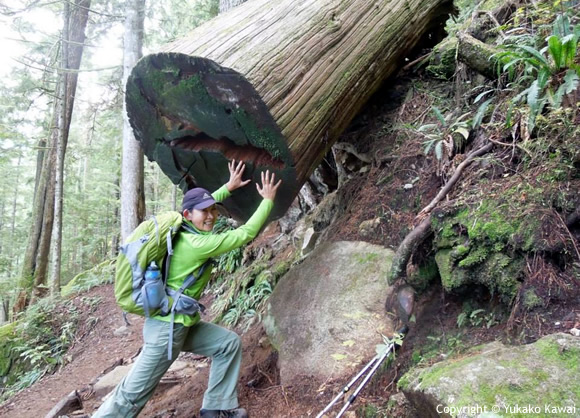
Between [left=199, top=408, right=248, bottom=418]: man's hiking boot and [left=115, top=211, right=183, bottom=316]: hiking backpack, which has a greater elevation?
[left=115, top=211, right=183, bottom=316]: hiking backpack

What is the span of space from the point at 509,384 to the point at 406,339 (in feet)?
3.42

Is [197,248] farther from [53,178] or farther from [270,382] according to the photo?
[53,178]

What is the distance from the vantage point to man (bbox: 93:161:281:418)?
124 inches

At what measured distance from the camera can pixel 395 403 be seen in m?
2.42

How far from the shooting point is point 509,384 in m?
1.82

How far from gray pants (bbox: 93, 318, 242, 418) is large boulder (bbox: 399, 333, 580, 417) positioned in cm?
184

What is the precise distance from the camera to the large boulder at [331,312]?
316 centimetres

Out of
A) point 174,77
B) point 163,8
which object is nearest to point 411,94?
point 174,77

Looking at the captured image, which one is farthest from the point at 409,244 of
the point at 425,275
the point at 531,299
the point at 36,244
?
the point at 36,244

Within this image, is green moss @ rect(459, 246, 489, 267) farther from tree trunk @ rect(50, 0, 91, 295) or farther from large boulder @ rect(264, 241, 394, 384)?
tree trunk @ rect(50, 0, 91, 295)

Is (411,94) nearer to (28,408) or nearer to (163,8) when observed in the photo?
(28,408)

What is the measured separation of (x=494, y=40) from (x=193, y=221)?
3.96m

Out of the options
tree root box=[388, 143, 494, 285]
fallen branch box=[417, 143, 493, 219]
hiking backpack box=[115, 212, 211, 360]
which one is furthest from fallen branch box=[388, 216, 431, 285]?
hiking backpack box=[115, 212, 211, 360]

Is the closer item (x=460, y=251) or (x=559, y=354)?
(x=559, y=354)
